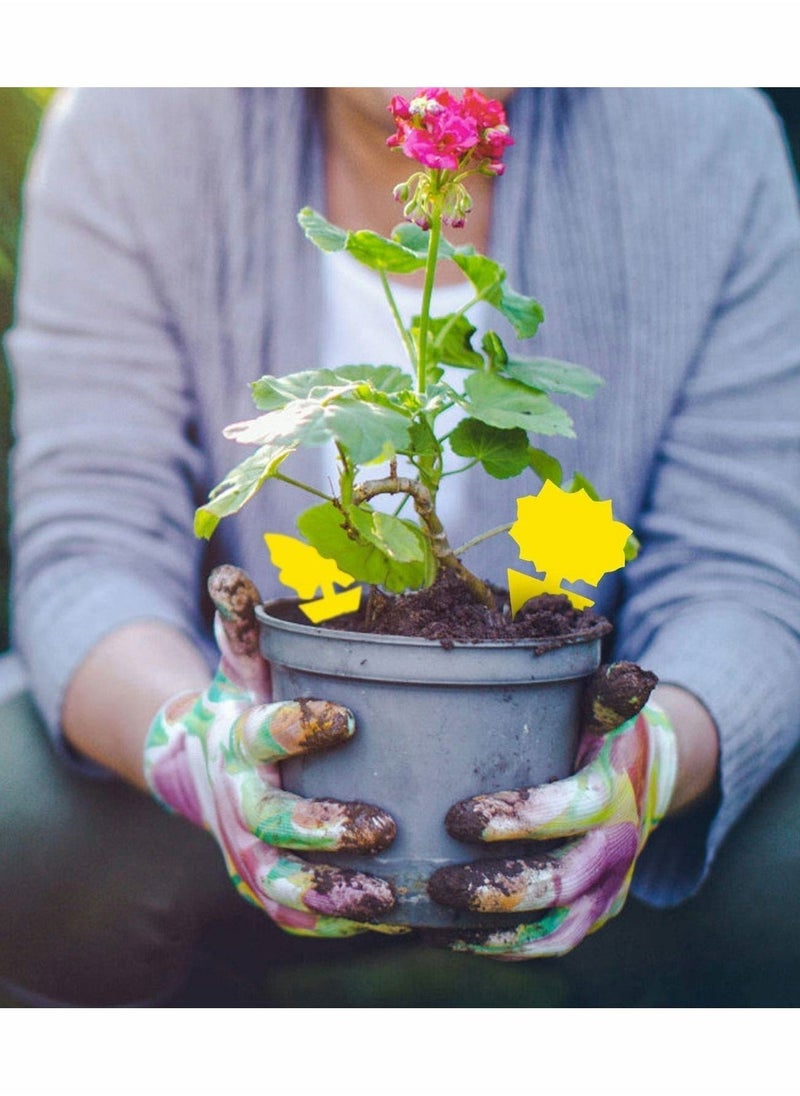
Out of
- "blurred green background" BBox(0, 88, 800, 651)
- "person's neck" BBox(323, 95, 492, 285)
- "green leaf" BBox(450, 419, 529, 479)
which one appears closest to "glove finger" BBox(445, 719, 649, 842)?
"green leaf" BBox(450, 419, 529, 479)

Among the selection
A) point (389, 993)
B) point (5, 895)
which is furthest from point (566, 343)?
point (5, 895)

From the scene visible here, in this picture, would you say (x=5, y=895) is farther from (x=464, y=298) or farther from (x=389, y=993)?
(x=464, y=298)

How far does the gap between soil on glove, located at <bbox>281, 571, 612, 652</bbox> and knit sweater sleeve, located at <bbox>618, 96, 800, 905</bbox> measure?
34 cm

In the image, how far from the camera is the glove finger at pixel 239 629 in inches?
29.9

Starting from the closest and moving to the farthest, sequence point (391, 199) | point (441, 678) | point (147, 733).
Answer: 1. point (441, 678)
2. point (147, 733)
3. point (391, 199)

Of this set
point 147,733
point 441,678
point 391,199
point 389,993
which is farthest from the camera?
point 391,199

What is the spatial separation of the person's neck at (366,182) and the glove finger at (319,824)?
0.69 metres

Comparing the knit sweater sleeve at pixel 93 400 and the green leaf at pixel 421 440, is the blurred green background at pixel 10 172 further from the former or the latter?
the green leaf at pixel 421 440

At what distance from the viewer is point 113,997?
1164mm

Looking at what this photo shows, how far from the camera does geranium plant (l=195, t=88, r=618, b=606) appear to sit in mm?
623

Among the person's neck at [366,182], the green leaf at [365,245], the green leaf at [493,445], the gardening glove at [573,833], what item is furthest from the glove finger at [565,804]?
the person's neck at [366,182]

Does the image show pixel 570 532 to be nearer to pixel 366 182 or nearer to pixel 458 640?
pixel 458 640

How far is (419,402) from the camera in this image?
695 millimetres

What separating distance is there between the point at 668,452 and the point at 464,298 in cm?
28
